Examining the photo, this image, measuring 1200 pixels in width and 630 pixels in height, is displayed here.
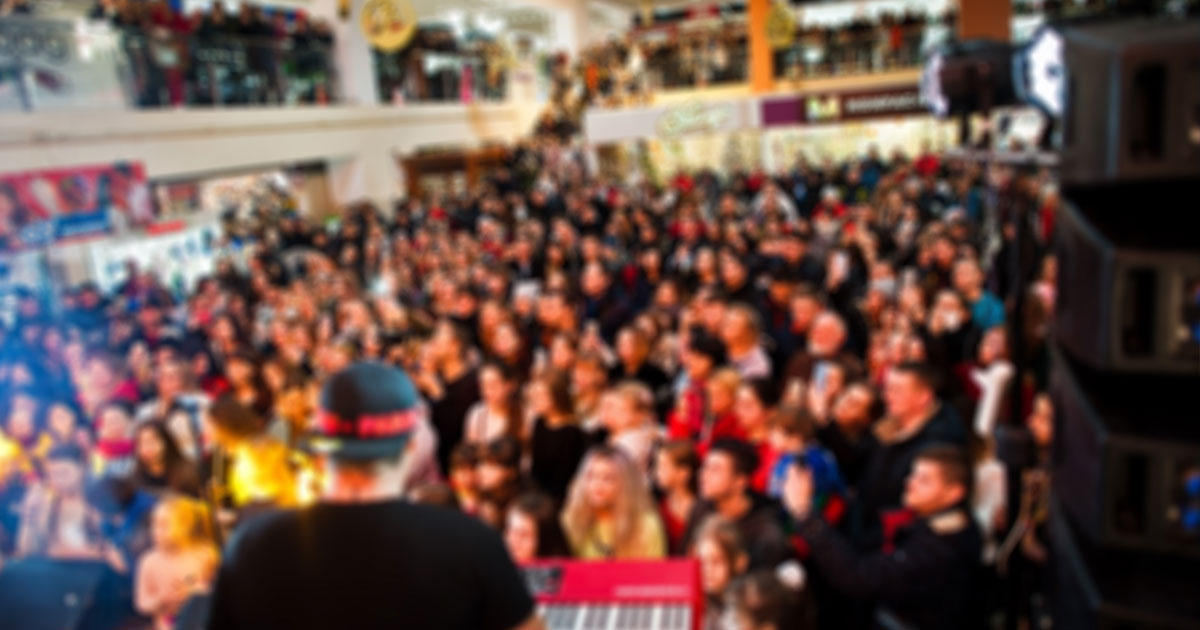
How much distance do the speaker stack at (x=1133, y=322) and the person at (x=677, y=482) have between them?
5.92ft

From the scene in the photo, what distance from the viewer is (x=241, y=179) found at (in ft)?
46.5

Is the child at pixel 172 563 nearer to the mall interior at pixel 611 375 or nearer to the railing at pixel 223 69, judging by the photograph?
the mall interior at pixel 611 375

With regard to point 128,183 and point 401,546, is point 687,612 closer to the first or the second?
point 401,546

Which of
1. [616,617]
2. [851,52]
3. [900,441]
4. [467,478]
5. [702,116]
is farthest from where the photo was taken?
[851,52]

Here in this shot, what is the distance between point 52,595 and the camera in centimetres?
299

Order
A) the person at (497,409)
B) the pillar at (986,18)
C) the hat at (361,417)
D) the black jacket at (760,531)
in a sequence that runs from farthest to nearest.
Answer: the pillar at (986,18), the person at (497,409), the black jacket at (760,531), the hat at (361,417)

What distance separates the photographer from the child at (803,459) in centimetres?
303

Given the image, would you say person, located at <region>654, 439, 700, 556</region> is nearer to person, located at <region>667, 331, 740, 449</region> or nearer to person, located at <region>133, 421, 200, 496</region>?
person, located at <region>667, 331, 740, 449</region>

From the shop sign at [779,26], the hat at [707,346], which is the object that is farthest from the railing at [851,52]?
the hat at [707,346]

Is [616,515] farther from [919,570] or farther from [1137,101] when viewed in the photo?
[1137,101]

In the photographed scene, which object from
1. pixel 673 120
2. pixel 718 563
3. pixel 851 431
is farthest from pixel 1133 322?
pixel 673 120

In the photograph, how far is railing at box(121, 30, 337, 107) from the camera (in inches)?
458

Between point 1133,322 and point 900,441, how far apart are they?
6.56 ft

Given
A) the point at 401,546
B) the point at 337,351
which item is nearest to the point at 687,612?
the point at 401,546
